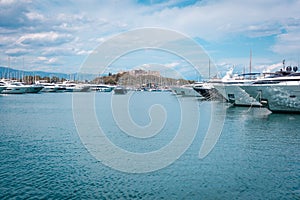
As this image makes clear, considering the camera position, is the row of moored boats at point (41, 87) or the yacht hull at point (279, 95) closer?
the yacht hull at point (279, 95)

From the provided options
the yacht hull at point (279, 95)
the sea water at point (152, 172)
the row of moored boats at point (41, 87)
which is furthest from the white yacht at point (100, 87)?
the sea water at point (152, 172)

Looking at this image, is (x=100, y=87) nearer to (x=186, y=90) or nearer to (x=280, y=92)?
(x=186, y=90)

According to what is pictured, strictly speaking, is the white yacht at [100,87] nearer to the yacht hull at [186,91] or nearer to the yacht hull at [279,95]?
the yacht hull at [186,91]

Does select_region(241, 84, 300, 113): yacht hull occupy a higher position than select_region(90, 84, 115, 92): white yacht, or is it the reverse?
select_region(90, 84, 115, 92): white yacht

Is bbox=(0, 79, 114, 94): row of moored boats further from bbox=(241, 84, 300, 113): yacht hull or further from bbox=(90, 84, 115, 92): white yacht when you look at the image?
bbox=(241, 84, 300, 113): yacht hull

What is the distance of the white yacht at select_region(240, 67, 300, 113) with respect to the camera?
140ft

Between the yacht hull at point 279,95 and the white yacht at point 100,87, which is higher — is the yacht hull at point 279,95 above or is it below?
below

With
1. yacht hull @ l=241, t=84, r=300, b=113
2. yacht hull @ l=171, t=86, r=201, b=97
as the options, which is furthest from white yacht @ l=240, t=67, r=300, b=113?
yacht hull @ l=171, t=86, r=201, b=97

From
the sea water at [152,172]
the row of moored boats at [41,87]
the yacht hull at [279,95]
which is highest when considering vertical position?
the row of moored boats at [41,87]

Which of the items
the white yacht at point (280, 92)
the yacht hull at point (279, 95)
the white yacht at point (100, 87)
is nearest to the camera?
the white yacht at point (280, 92)

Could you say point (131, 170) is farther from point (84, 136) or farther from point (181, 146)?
point (84, 136)

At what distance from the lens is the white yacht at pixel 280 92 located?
1678 inches

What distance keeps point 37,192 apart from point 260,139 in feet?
63.3

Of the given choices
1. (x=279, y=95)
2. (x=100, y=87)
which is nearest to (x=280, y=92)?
(x=279, y=95)
